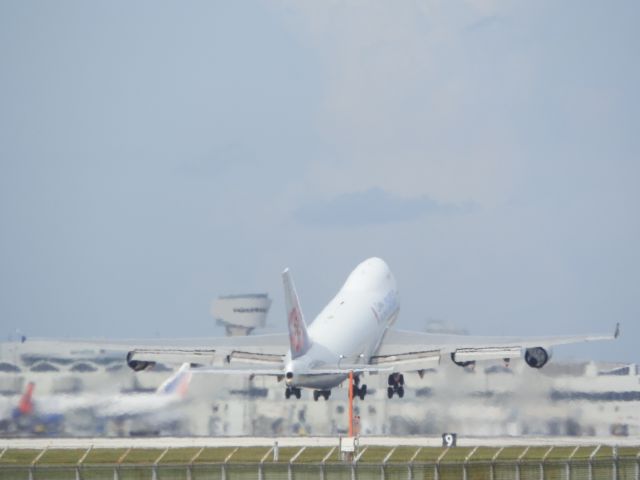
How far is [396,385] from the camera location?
83750 mm

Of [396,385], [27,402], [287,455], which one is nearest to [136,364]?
[27,402]

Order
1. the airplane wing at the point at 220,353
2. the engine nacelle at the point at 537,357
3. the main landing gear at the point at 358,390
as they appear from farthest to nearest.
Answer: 1. the airplane wing at the point at 220,353
2. the main landing gear at the point at 358,390
3. the engine nacelle at the point at 537,357

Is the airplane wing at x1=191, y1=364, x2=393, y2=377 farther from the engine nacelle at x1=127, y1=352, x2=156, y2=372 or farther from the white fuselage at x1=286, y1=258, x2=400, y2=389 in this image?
the engine nacelle at x1=127, y1=352, x2=156, y2=372

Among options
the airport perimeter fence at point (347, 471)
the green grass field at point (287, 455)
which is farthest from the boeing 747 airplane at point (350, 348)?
the airport perimeter fence at point (347, 471)

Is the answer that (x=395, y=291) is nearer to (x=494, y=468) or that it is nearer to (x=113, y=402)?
(x=113, y=402)

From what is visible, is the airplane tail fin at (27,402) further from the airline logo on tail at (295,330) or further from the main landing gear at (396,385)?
the main landing gear at (396,385)

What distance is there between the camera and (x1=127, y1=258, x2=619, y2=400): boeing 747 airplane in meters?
75.9

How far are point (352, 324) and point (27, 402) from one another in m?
16.6

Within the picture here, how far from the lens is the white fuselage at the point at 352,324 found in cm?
7731

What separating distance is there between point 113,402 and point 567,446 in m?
20.5

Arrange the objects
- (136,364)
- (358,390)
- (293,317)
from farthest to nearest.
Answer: (136,364), (358,390), (293,317)

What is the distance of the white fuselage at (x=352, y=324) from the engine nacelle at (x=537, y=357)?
27.4ft

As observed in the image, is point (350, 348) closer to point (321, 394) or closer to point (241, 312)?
point (321, 394)

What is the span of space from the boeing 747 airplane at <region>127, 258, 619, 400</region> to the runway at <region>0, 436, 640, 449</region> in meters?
2.58
